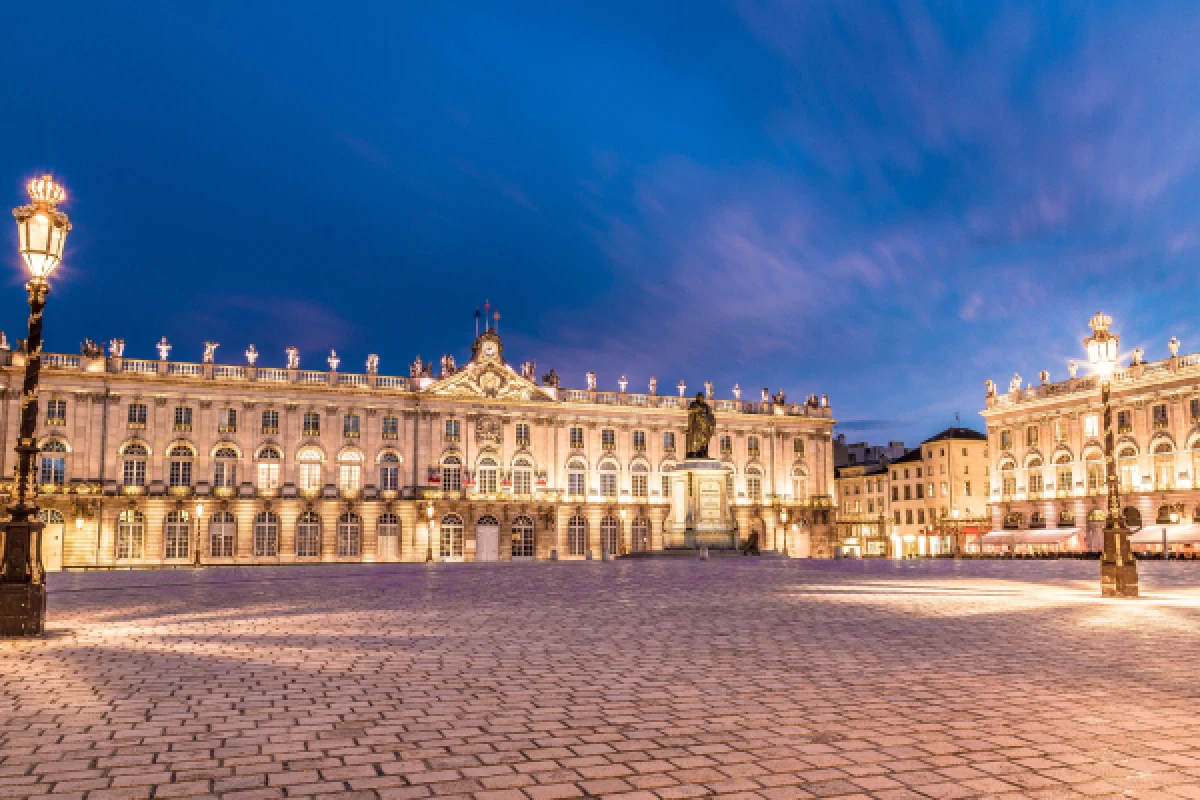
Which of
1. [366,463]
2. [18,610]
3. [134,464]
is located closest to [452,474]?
[366,463]

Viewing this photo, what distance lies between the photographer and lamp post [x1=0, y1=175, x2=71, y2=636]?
11312 millimetres

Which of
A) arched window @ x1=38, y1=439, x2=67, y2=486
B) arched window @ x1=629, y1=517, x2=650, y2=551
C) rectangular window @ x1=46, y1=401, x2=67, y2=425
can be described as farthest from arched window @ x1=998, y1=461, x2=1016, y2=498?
rectangular window @ x1=46, y1=401, x2=67, y2=425

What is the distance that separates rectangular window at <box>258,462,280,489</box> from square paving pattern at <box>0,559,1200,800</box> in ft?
155

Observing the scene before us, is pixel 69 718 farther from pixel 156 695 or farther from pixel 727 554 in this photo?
pixel 727 554

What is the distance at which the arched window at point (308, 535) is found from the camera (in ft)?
193

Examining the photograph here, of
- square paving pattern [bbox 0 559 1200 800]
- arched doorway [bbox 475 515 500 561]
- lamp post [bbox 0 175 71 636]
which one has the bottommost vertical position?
arched doorway [bbox 475 515 500 561]

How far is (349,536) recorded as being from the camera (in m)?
60.1

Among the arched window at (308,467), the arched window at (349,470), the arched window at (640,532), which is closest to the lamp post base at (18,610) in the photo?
the arched window at (308,467)

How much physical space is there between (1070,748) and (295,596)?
17.5 m

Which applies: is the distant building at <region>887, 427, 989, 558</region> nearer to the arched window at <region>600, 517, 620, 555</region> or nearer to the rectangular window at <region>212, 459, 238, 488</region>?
the arched window at <region>600, 517, 620, 555</region>

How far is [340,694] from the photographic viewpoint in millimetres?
7219

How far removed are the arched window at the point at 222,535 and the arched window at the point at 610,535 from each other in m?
24.3

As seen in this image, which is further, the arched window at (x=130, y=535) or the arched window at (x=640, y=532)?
the arched window at (x=640, y=532)

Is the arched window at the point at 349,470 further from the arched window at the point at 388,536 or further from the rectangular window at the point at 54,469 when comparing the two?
the rectangular window at the point at 54,469
